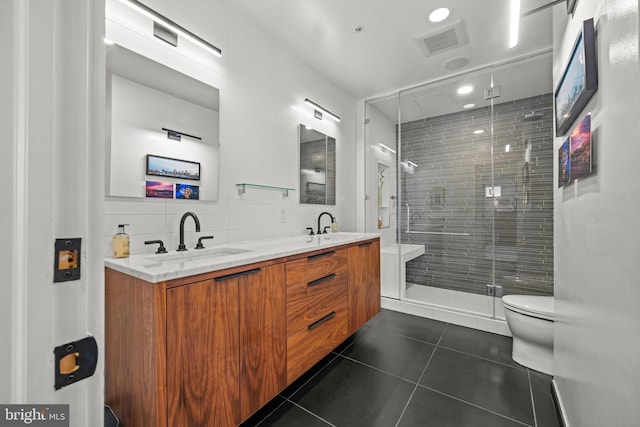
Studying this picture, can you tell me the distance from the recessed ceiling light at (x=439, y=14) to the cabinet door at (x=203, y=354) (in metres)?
2.39

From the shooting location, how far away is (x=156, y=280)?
970mm

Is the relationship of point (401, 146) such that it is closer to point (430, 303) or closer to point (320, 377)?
point (430, 303)

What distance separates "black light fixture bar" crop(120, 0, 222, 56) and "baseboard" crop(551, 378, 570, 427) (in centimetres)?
295

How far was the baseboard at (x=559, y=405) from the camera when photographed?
1385 millimetres

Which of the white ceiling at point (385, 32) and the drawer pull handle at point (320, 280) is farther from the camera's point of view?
the white ceiling at point (385, 32)

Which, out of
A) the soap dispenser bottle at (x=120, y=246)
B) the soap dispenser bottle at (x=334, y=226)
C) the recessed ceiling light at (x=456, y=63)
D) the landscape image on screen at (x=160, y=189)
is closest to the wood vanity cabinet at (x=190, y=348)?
the soap dispenser bottle at (x=120, y=246)

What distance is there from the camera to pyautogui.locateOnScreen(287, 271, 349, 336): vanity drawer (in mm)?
1534

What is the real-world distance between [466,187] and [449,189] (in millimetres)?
203

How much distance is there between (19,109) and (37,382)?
39cm

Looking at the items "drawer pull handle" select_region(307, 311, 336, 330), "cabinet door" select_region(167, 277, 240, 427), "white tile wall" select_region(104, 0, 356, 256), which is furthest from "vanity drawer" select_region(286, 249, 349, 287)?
"white tile wall" select_region(104, 0, 356, 256)

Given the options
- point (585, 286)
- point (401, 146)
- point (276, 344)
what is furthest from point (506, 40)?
point (276, 344)

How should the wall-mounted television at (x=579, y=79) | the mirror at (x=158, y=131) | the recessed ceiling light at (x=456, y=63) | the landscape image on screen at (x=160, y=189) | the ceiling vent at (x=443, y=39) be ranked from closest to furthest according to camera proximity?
the wall-mounted television at (x=579, y=79)
the mirror at (x=158, y=131)
the landscape image on screen at (x=160, y=189)
the ceiling vent at (x=443, y=39)
the recessed ceiling light at (x=456, y=63)

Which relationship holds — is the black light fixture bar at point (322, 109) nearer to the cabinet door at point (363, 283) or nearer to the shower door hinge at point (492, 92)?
the cabinet door at point (363, 283)

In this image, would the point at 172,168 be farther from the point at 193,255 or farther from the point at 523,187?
the point at 523,187
